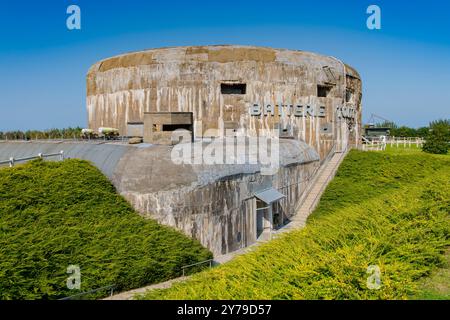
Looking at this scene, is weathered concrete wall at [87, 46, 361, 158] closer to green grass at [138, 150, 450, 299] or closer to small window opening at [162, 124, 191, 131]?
small window opening at [162, 124, 191, 131]

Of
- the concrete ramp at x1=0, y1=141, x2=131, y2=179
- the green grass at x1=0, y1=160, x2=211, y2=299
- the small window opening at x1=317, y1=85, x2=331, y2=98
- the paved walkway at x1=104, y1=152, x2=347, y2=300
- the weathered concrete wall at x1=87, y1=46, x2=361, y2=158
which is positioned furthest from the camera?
the small window opening at x1=317, y1=85, x2=331, y2=98

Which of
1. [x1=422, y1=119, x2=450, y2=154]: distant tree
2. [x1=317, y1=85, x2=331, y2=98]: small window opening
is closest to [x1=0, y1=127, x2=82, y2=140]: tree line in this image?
[x1=317, y1=85, x2=331, y2=98]: small window opening

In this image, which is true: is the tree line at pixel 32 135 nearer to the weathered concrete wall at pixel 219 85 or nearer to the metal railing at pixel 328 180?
the weathered concrete wall at pixel 219 85

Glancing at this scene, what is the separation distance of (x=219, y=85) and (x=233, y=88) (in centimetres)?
128

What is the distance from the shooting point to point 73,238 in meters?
10.7

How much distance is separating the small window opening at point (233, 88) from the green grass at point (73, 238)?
41.9 feet

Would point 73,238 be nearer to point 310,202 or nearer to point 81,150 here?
point 81,150

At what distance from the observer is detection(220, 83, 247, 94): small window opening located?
82.2ft

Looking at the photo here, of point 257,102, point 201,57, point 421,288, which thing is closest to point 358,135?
point 257,102

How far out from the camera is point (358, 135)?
3125 cm

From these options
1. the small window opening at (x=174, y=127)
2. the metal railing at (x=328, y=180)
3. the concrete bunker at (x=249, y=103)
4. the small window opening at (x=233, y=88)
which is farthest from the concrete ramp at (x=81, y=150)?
the metal railing at (x=328, y=180)

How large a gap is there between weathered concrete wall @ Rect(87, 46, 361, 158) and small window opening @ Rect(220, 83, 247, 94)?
1.03ft

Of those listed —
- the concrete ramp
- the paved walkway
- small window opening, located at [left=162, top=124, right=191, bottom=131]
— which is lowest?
the paved walkway
